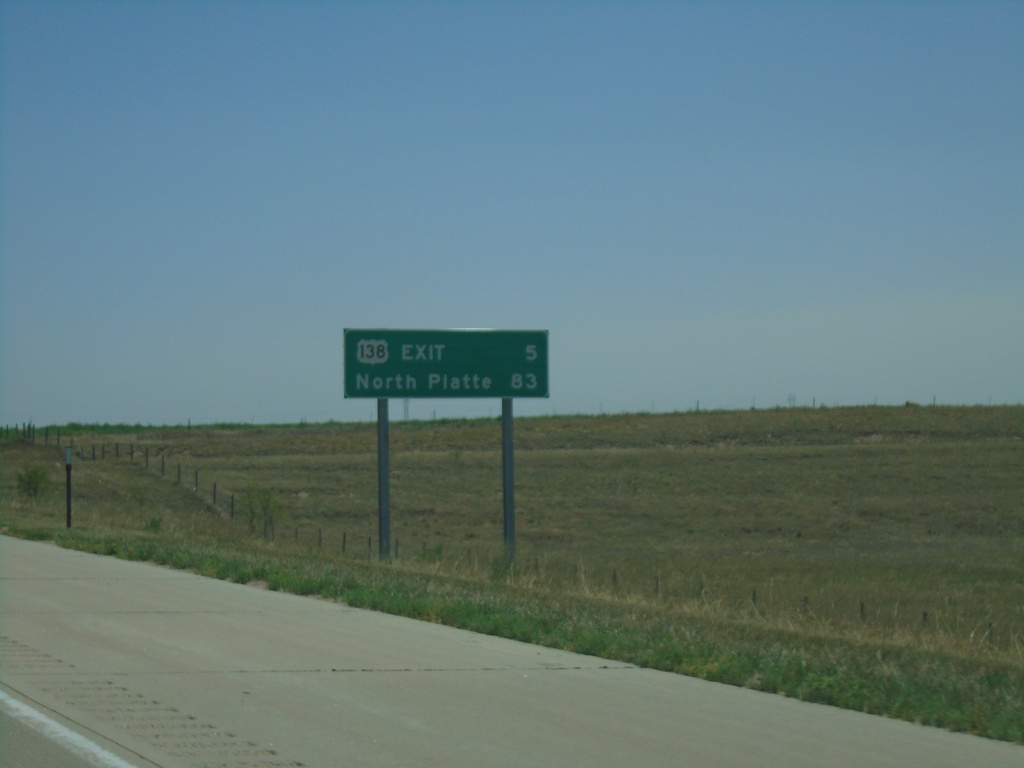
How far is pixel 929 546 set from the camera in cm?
4388

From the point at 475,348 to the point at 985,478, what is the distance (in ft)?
133

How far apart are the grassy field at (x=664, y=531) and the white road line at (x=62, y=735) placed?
205 inches

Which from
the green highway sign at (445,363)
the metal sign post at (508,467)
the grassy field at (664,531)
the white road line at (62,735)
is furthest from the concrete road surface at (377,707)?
the metal sign post at (508,467)

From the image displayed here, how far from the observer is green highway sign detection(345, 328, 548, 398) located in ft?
85.8

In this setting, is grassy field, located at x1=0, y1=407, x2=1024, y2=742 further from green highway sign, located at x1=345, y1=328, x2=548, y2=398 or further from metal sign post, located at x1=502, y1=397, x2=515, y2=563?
green highway sign, located at x1=345, y1=328, x2=548, y2=398

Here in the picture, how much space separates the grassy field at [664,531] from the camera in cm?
1198

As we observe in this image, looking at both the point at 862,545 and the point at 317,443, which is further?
the point at 317,443

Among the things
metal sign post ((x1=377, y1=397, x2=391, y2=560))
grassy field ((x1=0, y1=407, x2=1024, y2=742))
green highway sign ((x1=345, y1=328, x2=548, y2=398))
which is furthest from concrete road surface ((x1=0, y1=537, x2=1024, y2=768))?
green highway sign ((x1=345, y1=328, x2=548, y2=398))

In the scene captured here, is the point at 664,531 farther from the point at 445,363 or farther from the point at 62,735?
the point at 62,735

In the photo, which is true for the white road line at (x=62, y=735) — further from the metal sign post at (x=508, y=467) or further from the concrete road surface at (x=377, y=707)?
the metal sign post at (x=508, y=467)

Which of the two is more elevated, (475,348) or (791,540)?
(475,348)

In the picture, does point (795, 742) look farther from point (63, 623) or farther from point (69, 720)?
point (63, 623)

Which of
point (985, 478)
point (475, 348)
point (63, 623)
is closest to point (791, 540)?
point (985, 478)

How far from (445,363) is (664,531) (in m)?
24.7
